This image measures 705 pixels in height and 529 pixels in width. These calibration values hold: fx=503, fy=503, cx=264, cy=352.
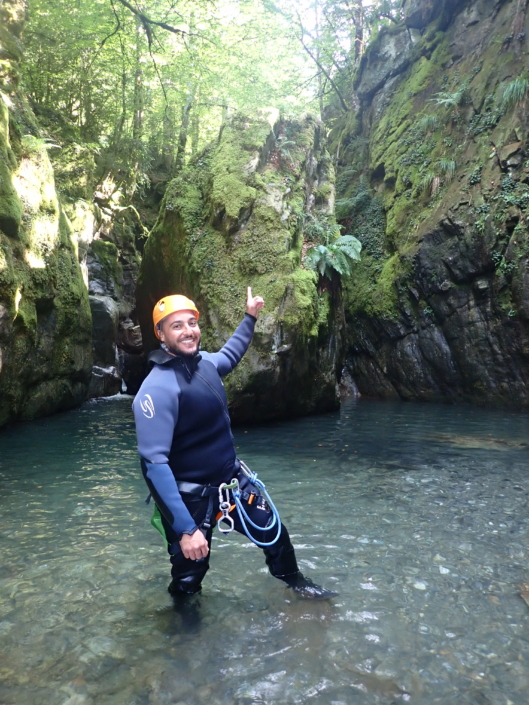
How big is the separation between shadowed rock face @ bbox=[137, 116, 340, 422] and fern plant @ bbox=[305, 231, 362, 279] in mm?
431

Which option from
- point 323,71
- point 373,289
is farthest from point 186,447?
point 323,71

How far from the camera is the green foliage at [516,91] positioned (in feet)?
44.2

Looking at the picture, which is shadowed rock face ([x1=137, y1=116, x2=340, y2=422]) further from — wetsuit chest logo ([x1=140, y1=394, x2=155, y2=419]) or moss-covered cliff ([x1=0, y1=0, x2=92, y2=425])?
wetsuit chest logo ([x1=140, y1=394, x2=155, y2=419])

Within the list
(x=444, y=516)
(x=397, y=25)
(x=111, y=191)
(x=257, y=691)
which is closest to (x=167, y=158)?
(x=111, y=191)

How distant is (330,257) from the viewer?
12.8m

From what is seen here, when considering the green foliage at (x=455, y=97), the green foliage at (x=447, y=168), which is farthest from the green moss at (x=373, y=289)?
the green foliage at (x=455, y=97)

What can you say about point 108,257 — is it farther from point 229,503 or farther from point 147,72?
point 229,503

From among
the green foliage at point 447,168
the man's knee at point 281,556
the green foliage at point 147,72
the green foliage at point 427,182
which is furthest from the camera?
the green foliage at point 427,182

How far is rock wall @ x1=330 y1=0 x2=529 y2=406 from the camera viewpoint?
1355 centimetres

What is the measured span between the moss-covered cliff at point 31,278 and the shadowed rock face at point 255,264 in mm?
2633

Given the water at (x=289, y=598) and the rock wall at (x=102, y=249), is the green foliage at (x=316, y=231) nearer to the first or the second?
the rock wall at (x=102, y=249)

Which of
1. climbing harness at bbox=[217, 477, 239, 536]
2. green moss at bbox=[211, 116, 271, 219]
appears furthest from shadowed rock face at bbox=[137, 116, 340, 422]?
climbing harness at bbox=[217, 477, 239, 536]

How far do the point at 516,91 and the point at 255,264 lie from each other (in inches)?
348

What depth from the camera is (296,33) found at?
23844mm
